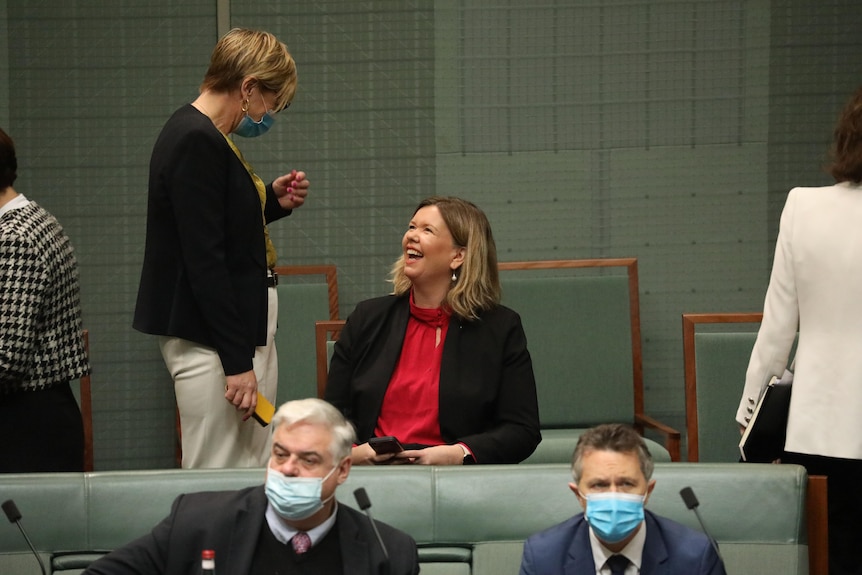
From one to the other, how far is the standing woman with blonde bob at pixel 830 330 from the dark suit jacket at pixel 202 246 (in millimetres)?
1228

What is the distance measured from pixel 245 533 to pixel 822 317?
4.49 ft

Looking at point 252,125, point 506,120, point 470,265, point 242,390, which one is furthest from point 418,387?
point 506,120

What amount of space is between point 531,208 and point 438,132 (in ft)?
1.66

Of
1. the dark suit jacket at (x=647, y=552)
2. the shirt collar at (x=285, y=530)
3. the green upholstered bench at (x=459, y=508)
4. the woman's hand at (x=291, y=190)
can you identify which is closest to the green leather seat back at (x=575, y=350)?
the woman's hand at (x=291, y=190)

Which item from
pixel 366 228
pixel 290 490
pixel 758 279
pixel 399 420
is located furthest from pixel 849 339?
pixel 366 228

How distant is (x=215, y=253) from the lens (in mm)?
2701

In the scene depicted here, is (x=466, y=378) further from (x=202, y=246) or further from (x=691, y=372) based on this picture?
(x=691, y=372)

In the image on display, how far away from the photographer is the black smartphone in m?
2.75

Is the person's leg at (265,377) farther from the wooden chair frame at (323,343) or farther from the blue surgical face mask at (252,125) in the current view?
the wooden chair frame at (323,343)

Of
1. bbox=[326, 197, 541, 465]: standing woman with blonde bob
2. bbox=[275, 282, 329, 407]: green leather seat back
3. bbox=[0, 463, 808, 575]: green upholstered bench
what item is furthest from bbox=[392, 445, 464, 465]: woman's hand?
bbox=[275, 282, 329, 407]: green leather seat back

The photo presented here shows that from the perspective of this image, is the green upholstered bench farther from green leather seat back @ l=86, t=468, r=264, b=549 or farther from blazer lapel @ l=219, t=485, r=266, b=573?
blazer lapel @ l=219, t=485, r=266, b=573

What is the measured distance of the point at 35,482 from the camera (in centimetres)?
243

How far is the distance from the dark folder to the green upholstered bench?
24 centimetres

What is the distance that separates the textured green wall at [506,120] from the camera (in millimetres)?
4816
